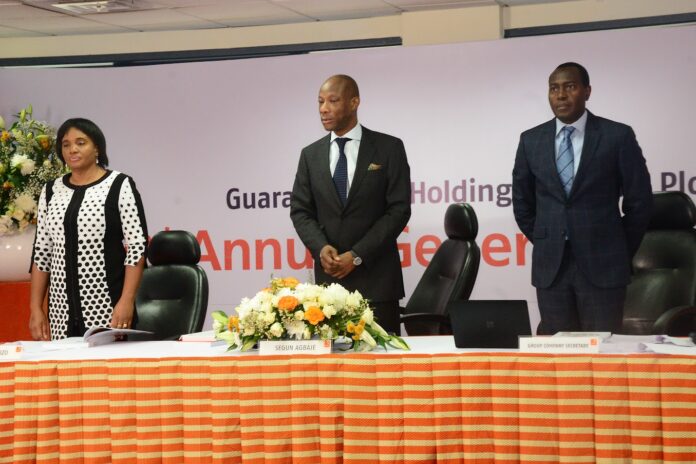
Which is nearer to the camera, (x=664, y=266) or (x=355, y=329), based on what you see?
(x=355, y=329)

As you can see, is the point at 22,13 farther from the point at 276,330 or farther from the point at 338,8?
the point at 276,330

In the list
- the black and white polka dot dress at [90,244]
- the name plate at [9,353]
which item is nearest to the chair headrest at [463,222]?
the black and white polka dot dress at [90,244]

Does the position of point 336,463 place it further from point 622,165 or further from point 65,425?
point 622,165

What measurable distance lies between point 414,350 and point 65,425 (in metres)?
0.93

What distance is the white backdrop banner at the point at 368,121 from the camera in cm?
606

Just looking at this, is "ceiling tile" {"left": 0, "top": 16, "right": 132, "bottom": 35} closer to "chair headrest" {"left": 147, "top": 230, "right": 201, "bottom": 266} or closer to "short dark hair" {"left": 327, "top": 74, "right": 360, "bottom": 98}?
"chair headrest" {"left": 147, "top": 230, "right": 201, "bottom": 266}

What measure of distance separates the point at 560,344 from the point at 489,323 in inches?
9.0

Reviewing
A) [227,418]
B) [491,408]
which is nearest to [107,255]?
[227,418]

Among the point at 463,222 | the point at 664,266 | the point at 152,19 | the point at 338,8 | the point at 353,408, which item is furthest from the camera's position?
the point at 152,19

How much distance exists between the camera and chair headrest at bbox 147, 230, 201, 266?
14.8 feet

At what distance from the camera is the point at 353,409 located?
8.04 feet

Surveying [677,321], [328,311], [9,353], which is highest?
[328,311]

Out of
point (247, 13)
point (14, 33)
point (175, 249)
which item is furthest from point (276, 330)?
point (14, 33)

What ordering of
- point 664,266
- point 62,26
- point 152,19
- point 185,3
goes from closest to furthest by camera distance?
point 664,266, point 185,3, point 152,19, point 62,26
